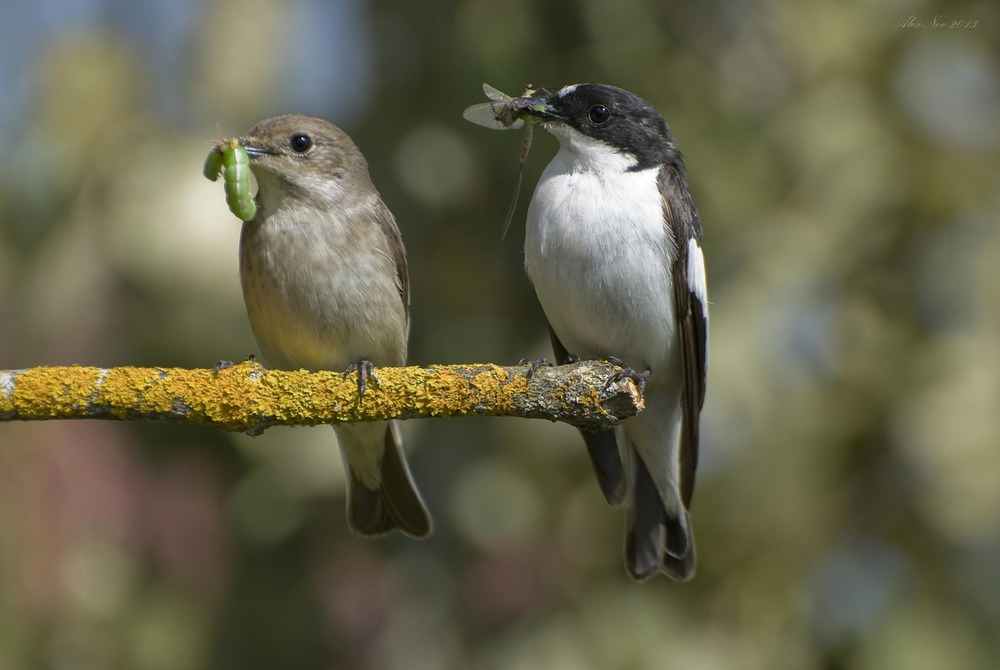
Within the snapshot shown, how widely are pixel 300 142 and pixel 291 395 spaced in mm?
1630

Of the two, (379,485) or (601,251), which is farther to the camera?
(379,485)

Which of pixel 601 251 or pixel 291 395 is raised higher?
pixel 291 395

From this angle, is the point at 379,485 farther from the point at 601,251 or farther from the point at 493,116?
the point at 493,116

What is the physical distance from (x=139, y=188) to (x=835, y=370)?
3124 mm

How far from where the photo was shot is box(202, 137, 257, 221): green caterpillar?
3512 mm

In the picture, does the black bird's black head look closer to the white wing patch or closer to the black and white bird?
the black and white bird

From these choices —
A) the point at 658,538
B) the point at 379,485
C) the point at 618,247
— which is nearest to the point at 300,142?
the point at 618,247

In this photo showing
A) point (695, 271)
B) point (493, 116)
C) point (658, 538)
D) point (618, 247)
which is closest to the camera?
point (493, 116)

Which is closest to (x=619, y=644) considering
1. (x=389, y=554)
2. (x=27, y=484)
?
(x=389, y=554)

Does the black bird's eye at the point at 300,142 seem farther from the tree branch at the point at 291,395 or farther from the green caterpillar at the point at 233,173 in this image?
the tree branch at the point at 291,395

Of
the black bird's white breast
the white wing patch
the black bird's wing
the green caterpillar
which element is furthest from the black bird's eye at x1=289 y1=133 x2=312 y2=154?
the white wing patch

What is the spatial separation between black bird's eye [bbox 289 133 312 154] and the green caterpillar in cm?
61

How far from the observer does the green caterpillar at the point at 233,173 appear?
3.51 meters

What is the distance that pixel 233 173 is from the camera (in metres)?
3.55
